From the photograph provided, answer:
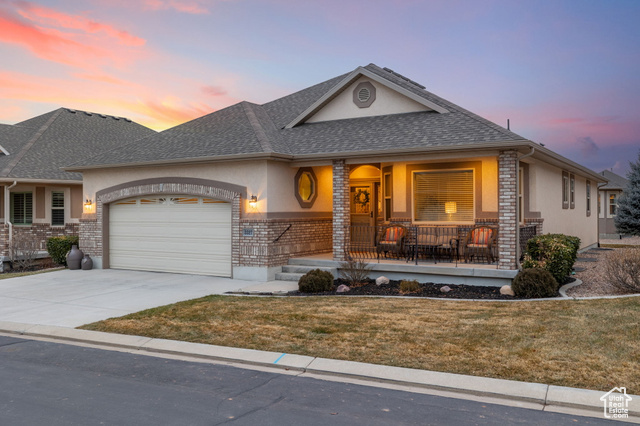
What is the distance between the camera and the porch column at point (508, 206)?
12281 mm

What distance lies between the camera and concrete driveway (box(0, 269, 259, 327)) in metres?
10.4

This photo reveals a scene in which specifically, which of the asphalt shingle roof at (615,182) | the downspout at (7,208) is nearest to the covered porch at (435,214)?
the downspout at (7,208)

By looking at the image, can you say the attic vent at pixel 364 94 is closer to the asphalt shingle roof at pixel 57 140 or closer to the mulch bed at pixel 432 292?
the mulch bed at pixel 432 292

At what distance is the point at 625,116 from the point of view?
105 ft

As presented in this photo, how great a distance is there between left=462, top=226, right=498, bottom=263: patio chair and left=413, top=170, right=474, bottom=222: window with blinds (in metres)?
1.12

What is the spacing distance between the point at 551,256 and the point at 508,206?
152cm

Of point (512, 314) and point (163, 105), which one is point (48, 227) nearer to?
point (163, 105)

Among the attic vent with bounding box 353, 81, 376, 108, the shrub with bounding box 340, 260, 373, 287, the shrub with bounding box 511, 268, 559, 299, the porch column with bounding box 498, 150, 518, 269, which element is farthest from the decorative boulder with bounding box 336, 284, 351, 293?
the attic vent with bounding box 353, 81, 376, 108

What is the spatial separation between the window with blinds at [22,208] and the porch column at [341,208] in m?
13.7

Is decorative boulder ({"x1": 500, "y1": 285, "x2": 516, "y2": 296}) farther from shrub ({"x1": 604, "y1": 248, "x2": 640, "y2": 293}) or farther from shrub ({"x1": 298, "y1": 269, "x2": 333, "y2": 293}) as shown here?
shrub ({"x1": 298, "y1": 269, "x2": 333, "y2": 293})

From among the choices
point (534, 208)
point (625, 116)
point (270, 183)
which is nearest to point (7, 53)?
point (270, 183)

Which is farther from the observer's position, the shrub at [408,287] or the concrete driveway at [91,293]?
the shrub at [408,287]

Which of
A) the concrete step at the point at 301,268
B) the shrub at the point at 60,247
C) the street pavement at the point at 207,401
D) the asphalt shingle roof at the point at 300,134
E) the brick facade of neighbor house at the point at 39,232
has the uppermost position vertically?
the asphalt shingle roof at the point at 300,134

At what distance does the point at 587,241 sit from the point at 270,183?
17.7 m
